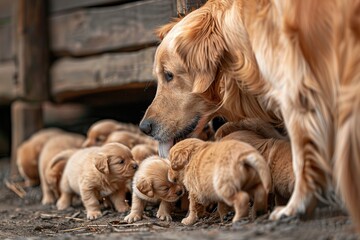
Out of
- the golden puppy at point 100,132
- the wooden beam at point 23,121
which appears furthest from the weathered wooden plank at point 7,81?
the golden puppy at point 100,132

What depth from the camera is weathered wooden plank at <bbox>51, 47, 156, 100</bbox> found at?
266 inches

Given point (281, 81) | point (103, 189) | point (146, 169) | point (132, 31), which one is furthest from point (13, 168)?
point (281, 81)

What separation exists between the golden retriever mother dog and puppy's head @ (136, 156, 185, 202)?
0.23 m

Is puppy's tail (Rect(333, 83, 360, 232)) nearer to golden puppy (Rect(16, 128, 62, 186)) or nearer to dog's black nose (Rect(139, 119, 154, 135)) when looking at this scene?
dog's black nose (Rect(139, 119, 154, 135))

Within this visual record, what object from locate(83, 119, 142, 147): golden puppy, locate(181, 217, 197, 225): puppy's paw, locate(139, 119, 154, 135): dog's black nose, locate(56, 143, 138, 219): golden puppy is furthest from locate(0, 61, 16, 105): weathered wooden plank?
locate(181, 217, 197, 225): puppy's paw

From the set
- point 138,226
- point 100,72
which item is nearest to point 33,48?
point 100,72

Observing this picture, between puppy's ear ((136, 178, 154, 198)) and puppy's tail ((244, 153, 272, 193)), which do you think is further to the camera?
puppy's ear ((136, 178, 154, 198))

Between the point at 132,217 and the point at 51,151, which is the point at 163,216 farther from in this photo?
the point at 51,151

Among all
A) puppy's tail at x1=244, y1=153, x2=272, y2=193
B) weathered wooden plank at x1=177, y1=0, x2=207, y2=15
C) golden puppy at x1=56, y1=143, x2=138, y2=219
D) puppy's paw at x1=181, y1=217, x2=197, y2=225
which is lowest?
puppy's paw at x1=181, y1=217, x2=197, y2=225

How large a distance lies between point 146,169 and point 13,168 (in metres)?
3.48

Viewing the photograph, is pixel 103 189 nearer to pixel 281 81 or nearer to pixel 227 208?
pixel 227 208

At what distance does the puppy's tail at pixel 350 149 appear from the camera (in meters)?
3.68

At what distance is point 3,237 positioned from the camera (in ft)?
15.8

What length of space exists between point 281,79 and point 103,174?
1.75 metres
